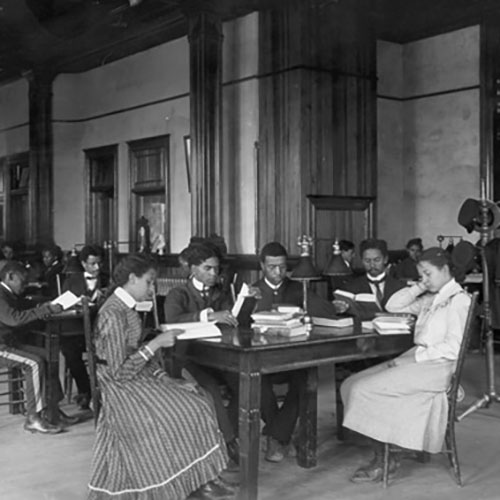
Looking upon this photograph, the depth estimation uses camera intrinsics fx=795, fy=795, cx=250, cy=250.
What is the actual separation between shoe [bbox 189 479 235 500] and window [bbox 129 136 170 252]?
7297 millimetres

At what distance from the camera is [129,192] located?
39.9 ft

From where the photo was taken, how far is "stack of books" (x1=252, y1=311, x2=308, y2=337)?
437cm

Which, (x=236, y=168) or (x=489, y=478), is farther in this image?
(x=236, y=168)

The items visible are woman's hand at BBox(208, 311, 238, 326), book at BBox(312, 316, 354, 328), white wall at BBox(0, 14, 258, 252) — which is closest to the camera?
woman's hand at BBox(208, 311, 238, 326)

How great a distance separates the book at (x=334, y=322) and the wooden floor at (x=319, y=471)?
86 centimetres

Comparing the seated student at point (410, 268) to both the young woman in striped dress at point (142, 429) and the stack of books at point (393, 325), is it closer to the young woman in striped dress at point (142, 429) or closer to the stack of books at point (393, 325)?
the stack of books at point (393, 325)

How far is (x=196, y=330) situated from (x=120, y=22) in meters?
7.27

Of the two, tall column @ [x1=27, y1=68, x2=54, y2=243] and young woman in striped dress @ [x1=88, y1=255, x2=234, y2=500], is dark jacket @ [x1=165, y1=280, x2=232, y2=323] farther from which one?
tall column @ [x1=27, y1=68, x2=54, y2=243]

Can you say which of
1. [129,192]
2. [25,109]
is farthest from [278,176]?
[25,109]

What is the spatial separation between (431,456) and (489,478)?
17.2 inches

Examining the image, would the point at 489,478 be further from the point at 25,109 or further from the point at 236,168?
the point at 25,109

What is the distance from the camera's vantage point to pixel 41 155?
43.8 feet

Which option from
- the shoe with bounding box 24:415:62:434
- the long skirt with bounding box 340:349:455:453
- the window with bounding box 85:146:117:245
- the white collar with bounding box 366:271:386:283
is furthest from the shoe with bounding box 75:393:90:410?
the window with bounding box 85:146:117:245

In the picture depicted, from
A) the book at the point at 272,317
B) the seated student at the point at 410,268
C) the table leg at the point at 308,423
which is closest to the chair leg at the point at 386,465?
the table leg at the point at 308,423
